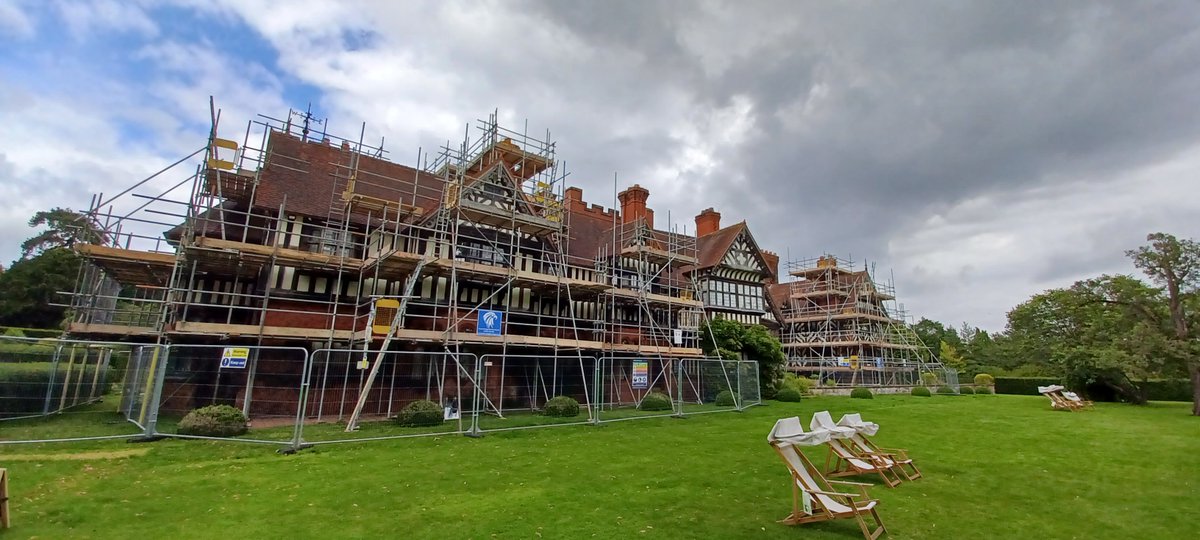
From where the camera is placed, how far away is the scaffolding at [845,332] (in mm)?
42312

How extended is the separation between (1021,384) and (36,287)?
2990 inches

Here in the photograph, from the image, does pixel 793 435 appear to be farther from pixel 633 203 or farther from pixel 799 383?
pixel 633 203

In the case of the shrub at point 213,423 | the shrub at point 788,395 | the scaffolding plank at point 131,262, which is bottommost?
the shrub at point 213,423

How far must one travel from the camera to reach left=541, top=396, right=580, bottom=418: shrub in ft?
52.5

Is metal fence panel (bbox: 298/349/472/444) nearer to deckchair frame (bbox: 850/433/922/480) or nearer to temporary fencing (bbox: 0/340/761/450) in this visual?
temporary fencing (bbox: 0/340/761/450)

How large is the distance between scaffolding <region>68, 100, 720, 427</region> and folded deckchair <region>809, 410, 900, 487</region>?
7.52m

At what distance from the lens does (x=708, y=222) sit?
39.4 m

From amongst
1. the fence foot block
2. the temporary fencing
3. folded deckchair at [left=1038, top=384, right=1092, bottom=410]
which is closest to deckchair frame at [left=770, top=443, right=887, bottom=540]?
the temporary fencing

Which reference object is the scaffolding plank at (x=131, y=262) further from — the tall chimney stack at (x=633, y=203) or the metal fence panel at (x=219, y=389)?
the tall chimney stack at (x=633, y=203)

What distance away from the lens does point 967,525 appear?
254 inches

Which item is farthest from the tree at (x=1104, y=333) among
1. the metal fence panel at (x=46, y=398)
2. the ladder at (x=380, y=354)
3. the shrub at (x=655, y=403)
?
the metal fence panel at (x=46, y=398)

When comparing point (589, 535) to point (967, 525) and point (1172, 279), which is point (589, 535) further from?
point (1172, 279)

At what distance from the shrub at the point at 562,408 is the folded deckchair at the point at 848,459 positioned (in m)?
8.39

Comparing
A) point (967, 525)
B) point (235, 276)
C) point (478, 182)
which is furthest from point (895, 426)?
point (235, 276)
